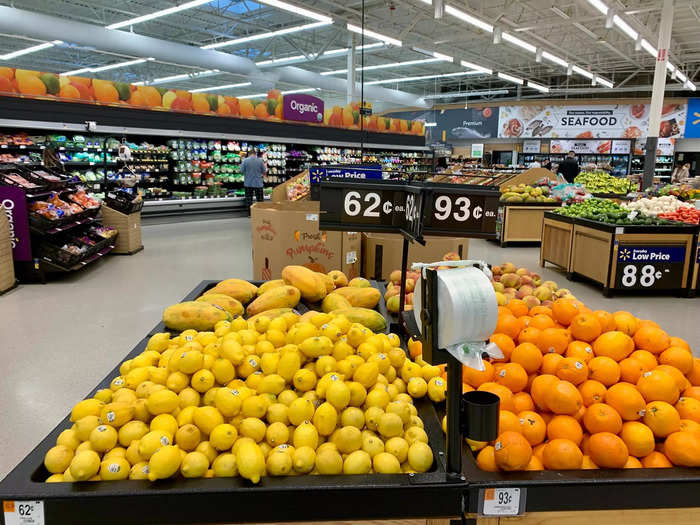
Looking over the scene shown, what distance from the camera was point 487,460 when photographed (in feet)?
4.31

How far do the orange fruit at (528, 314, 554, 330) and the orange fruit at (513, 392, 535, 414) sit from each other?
372mm

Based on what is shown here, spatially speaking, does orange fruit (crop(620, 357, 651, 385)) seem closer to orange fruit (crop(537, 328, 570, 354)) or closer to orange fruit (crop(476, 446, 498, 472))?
orange fruit (crop(537, 328, 570, 354))

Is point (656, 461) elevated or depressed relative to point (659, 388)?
depressed

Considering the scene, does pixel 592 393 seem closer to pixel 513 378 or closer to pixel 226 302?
pixel 513 378

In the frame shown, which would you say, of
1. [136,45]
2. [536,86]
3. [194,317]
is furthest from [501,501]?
[536,86]

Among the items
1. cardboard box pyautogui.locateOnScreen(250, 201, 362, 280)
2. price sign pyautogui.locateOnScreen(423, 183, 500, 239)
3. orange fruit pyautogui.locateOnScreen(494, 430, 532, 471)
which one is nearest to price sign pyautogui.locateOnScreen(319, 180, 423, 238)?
price sign pyautogui.locateOnScreen(423, 183, 500, 239)

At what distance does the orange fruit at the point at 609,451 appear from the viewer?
131 cm

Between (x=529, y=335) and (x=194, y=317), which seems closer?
(x=529, y=335)

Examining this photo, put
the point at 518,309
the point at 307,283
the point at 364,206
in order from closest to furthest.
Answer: the point at 364,206
the point at 518,309
the point at 307,283

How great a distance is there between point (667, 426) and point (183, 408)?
1344 millimetres

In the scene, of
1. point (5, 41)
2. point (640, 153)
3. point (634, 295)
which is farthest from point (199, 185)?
point (640, 153)

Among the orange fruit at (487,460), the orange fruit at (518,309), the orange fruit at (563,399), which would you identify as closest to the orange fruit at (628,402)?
the orange fruit at (563,399)

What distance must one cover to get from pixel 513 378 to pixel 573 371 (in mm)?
176

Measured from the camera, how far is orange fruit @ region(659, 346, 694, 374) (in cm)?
168
